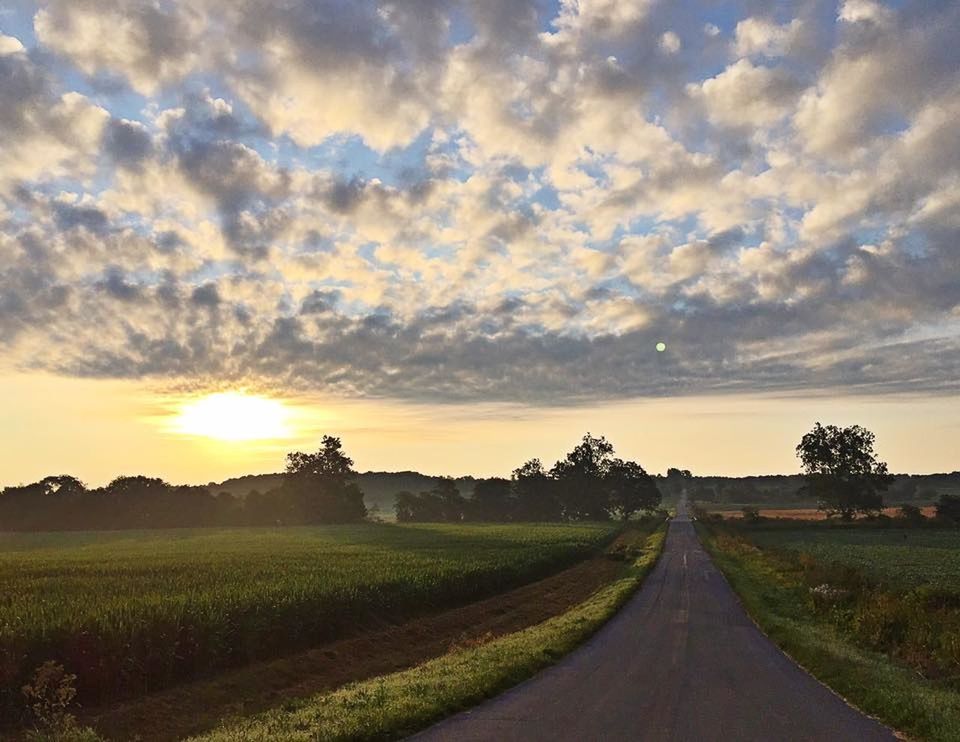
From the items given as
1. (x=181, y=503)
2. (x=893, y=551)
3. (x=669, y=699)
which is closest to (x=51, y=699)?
(x=669, y=699)

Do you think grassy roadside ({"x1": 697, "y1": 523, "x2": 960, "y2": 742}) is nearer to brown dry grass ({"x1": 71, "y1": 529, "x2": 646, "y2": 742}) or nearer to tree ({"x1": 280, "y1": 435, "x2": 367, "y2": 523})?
brown dry grass ({"x1": 71, "y1": 529, "x2": 646, "y2": 742})

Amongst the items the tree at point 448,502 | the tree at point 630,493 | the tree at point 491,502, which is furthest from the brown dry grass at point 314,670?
the tree at point 630,493

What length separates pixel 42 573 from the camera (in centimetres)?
3669

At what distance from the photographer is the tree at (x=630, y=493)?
604 ft

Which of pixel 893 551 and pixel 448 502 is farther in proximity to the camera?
pixel 448 502

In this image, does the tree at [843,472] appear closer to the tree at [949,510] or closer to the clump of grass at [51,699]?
the tree at [949,510]

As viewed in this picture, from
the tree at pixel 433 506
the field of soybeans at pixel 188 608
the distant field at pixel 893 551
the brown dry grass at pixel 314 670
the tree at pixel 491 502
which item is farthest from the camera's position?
the tree at pixel 491 502

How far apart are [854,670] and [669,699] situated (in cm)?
620

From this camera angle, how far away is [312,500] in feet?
490

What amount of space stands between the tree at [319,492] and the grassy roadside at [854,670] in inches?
4799

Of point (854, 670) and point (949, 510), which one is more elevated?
point (949, 510)

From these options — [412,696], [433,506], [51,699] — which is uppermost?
[433,506]

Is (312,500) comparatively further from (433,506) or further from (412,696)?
(412,696)

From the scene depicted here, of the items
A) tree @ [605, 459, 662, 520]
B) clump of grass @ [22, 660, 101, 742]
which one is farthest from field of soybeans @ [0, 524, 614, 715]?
tree @ [605, 459, 662, 520]
